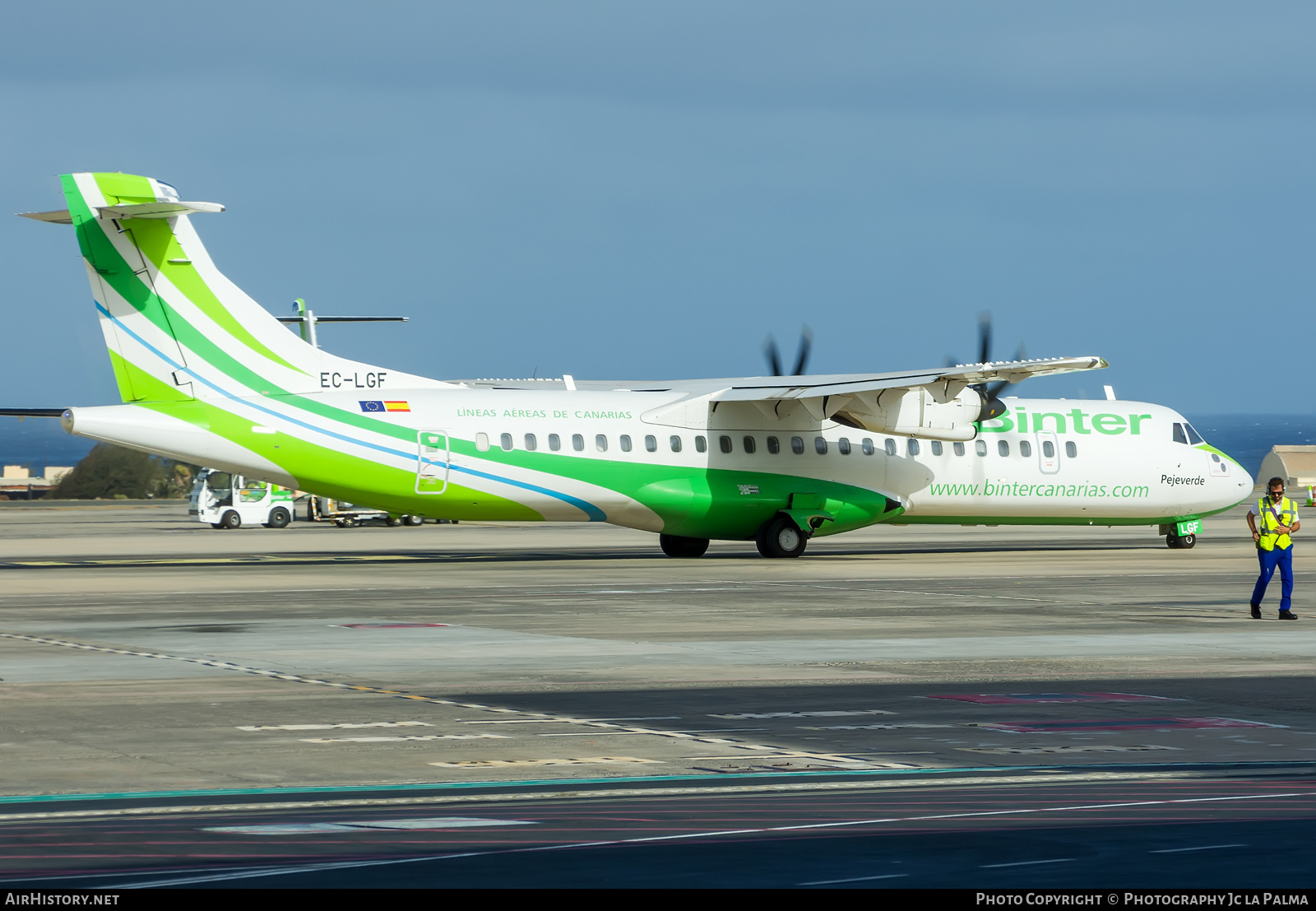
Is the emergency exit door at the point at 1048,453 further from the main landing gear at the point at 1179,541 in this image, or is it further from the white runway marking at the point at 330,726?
the white runway marking at the point at 330,726

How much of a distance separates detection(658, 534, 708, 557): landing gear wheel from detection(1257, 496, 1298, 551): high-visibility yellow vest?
1493cm

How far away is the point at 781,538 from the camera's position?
32.4 meters

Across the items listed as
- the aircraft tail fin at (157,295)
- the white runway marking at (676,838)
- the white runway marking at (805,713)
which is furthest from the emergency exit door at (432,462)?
the white runway marking at (676,838)

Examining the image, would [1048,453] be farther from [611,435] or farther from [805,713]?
[805,713]

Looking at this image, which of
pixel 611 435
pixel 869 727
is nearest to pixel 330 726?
pixel 869 727

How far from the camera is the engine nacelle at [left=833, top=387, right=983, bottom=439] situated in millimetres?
31891

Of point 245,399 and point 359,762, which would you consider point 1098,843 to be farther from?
point 245,399

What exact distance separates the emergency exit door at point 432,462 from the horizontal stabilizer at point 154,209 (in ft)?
17.6

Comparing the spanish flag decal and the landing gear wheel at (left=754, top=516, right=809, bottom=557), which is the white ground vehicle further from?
the landing gear wheel at (left=754, top=516, right=809, bottom=557)

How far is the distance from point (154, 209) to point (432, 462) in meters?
6.43

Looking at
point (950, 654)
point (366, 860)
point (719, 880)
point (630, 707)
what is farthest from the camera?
point (950, 654)

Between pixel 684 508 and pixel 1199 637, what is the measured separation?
1493 centimetres

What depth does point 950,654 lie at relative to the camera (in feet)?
52.6

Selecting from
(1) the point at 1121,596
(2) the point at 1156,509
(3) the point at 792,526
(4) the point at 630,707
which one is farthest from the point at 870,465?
(4) the point at 630,707
